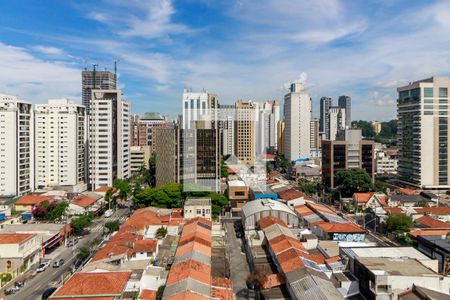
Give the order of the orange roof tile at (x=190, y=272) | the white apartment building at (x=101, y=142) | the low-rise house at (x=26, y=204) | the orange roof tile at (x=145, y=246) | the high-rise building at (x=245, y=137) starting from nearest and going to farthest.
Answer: the orange roof tile at (x=190, y=272)
the orange roof tile at (x=145, y=246)
the low-rise house at (x=26, y=204)
the white apartment building at (x=101, y=142)
the high-rise building at (x=245, y=137)

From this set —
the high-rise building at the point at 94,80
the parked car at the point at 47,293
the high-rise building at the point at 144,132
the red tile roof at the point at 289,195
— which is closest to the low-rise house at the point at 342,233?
the red tile roof at the point at 289,195

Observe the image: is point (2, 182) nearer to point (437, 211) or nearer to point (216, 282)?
point (216, 282)

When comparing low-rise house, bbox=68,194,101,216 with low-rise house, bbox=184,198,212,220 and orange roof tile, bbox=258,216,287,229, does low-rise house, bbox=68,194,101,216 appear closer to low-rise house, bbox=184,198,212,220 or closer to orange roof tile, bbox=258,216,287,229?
low-rise house, bbox=184,198,212,220

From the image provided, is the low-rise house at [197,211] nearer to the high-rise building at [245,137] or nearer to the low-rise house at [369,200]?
the low-rise house at [369,200]

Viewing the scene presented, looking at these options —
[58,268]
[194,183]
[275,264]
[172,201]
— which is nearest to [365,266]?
[275,264]

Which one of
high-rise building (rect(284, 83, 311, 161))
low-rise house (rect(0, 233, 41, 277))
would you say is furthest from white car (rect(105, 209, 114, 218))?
high-rise building (rect(284, 83, 311, 161))

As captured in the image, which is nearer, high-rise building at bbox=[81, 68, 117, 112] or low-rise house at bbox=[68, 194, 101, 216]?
low-rise house at bbox=[68, 194, 101, 216]
